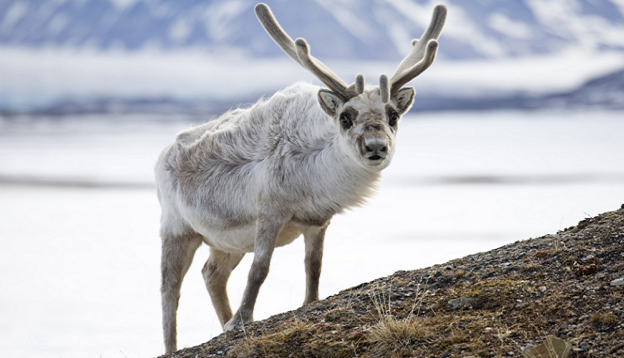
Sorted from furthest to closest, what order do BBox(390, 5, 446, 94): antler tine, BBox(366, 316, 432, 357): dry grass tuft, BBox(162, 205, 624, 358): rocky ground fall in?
BBox(390, 5, 446, 94): antler tine < BBox(366, 316, 432, 357): dry grass tuft < BBox(162, 205, 624, 358): rocky ground

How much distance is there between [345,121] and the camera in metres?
6.37

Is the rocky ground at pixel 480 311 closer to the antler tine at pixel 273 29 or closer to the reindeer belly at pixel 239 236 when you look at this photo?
the reindeer belly at pixel 239 236

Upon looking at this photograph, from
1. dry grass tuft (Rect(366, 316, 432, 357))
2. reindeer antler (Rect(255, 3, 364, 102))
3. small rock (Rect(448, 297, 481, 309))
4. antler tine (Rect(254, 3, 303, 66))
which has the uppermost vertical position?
antler tine (Rect(254, 3, 303, 66))

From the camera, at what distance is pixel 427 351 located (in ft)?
15.4

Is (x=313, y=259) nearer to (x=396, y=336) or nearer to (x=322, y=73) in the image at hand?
(x=322, y=73)

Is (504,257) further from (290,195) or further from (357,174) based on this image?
(290,195)

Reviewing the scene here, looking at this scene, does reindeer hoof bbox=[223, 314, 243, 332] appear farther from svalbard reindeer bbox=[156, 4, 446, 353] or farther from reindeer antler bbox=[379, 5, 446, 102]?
reindeer antler bbox=[379, 5, 446, 102]

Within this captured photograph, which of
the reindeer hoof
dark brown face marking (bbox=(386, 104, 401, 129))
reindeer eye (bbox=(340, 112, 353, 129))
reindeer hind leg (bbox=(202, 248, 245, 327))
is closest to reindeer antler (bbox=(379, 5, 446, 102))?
dark brown face marking (bbox=(386, 104, 401, 129))

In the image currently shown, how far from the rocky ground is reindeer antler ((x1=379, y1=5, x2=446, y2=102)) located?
170 cm

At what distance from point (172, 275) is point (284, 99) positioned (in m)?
2.31

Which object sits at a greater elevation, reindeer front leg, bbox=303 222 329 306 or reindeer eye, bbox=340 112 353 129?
reindeer eye, bbox=340 112 353 129

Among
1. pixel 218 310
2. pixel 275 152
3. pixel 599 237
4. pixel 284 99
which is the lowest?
pixel 599 237

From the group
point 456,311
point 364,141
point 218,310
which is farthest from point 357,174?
point 218,310

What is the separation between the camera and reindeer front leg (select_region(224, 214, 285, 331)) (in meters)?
6.49
